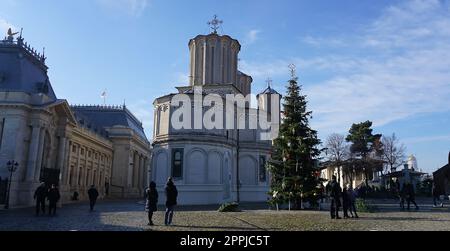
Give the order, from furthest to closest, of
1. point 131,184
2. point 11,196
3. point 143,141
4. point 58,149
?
point 143,141 < point 131,184 < point 58,149 < point 11,196

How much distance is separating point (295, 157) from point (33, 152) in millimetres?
22985

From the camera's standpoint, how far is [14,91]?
33.4 metres

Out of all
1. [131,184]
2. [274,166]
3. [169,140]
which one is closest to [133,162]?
[131,184]

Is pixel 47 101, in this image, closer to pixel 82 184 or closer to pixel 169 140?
pixel 169 140

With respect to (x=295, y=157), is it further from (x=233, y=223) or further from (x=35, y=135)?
(x=35, y=135)

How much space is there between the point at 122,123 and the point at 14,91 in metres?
33.8

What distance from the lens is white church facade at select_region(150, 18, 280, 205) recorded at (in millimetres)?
36000

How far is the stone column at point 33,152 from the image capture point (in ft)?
109

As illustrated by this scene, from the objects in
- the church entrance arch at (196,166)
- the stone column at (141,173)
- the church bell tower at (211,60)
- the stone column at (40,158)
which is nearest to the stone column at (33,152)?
the stone column at (40,158)

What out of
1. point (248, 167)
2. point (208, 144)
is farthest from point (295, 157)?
point (248, 167)

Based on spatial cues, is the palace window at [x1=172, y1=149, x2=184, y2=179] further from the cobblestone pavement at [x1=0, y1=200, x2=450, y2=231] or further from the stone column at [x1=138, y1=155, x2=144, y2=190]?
the stone column at [x1=138, y1=155, x2=144, y2=190]

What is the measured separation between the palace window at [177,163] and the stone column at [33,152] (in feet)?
40.0

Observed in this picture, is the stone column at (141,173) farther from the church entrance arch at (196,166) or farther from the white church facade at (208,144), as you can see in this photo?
the church entrance arch at (196,166)

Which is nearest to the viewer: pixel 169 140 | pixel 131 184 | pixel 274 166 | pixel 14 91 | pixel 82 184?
pixel 274 166
